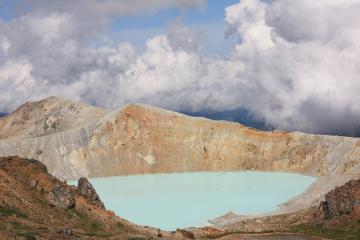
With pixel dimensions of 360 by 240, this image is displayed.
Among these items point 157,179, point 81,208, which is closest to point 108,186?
point 157,179

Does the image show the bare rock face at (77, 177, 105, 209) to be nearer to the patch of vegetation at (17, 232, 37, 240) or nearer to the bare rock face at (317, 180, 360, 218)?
the patch of vegetation at (17, 232, 37, 240)

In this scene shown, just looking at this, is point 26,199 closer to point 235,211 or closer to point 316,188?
point 235,211

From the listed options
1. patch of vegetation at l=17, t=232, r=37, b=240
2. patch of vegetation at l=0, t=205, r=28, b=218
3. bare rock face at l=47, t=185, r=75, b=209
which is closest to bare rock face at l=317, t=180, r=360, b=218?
bare rock face at l=47, t=185, r=75, b=209

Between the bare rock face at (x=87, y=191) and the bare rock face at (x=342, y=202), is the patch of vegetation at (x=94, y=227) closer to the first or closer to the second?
the bare rock face at (x=87, y=191)

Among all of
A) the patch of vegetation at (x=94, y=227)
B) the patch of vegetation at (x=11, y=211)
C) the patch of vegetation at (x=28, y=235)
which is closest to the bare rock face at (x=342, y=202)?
the patch of vegetation at (x=94, y=227)

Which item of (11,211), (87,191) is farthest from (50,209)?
(87,191)

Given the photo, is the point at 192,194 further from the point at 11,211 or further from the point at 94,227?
the point at 11,211

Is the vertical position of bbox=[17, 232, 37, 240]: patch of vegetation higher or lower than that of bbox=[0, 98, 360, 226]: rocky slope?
lower
